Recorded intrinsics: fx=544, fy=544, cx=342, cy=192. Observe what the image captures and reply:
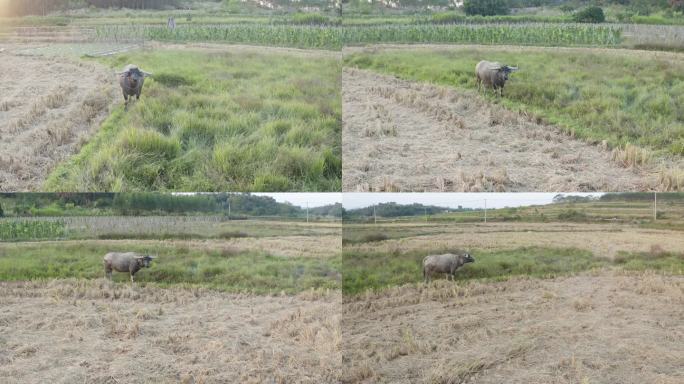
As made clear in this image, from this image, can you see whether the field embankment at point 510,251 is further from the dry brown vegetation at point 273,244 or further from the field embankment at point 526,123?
the field embankment at point 526,123

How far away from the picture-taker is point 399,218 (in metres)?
3.39

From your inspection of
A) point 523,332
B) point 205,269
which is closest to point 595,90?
point 523,332

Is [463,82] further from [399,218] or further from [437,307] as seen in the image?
[437,307]

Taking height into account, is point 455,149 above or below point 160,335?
above

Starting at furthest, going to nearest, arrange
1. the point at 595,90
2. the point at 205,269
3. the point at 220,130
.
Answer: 1. the point at 205,269
2. the point at 595,90
3. the point at 220,130

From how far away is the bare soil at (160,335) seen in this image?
3.33m

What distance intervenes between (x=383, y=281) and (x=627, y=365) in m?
1.60

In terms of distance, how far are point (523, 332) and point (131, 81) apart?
289cm

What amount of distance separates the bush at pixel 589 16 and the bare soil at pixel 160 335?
230cm

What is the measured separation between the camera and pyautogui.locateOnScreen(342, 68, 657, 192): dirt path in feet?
10.0

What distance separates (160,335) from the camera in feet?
11.2

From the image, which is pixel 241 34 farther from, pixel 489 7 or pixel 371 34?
pixel 489 7

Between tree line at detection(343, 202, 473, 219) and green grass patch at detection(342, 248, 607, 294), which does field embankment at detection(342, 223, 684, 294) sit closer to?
green grass patch at detection(342, 248, 607, 294)

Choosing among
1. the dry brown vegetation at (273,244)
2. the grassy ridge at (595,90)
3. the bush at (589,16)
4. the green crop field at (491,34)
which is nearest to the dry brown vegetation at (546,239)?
the dry brown vegetation at (273,244)
